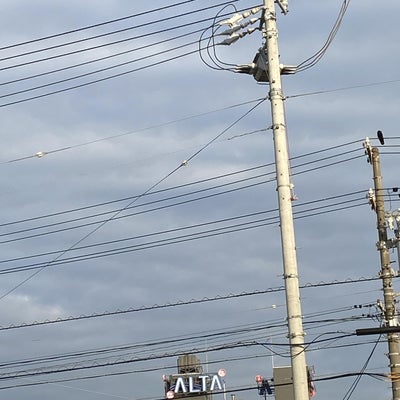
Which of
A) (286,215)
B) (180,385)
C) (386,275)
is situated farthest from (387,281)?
(180,385)

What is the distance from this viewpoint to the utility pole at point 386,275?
40.9 metres

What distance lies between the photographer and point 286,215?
2666 cm

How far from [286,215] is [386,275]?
650 inches

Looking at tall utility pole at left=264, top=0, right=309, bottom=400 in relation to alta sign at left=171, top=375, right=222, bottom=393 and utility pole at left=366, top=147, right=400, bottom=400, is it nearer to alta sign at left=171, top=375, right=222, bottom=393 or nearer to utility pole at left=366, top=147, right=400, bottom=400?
utility pole at left=366, top=147, right=400, bottom=400

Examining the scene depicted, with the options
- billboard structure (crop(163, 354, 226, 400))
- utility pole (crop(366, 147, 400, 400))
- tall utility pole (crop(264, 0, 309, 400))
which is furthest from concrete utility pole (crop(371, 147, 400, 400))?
billboard structure (crop(163, 354, 226, 400))

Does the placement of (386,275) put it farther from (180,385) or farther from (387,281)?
(180,385)

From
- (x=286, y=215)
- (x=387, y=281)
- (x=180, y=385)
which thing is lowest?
(x=286, y=215)

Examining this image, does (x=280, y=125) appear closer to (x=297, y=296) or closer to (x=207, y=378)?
(x=297, y=296)

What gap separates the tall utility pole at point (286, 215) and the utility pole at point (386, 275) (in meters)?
14.4

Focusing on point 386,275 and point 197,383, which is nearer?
point 386,275

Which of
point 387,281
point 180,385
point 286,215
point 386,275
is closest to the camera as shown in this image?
point 286,215

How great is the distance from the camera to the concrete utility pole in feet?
134

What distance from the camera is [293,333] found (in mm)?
25984

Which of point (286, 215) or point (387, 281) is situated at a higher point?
point (387, 281)
